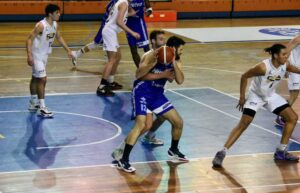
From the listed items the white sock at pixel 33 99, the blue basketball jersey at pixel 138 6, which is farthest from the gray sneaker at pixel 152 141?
the blue basketball jersey at pixel 138 6

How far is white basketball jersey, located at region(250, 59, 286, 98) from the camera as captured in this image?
9.31m

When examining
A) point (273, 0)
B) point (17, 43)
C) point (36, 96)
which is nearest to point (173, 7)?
point (273, 0)

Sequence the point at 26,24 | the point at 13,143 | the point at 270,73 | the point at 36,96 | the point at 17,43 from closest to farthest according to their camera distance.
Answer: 1. the point at 270,73
2. the point at 13,143
3. the point at 36,96
4. the point at 17,43
5. the point at 26,24

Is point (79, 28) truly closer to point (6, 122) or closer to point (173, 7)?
point (173, 7)

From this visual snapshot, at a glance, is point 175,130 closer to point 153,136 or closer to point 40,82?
point 153,136

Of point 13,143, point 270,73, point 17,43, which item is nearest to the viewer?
point 270,73

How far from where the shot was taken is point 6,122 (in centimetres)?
1124

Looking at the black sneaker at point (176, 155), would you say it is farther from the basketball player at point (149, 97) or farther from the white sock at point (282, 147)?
the white sock at point (282, 147)

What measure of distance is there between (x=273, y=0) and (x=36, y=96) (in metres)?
15.6

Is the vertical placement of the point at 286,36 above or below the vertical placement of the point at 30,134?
below

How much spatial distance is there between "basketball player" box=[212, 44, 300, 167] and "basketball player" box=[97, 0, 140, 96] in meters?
4.28

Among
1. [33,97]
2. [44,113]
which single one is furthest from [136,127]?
[33,97]

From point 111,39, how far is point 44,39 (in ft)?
7.72

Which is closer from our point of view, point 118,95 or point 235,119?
point 235,119
